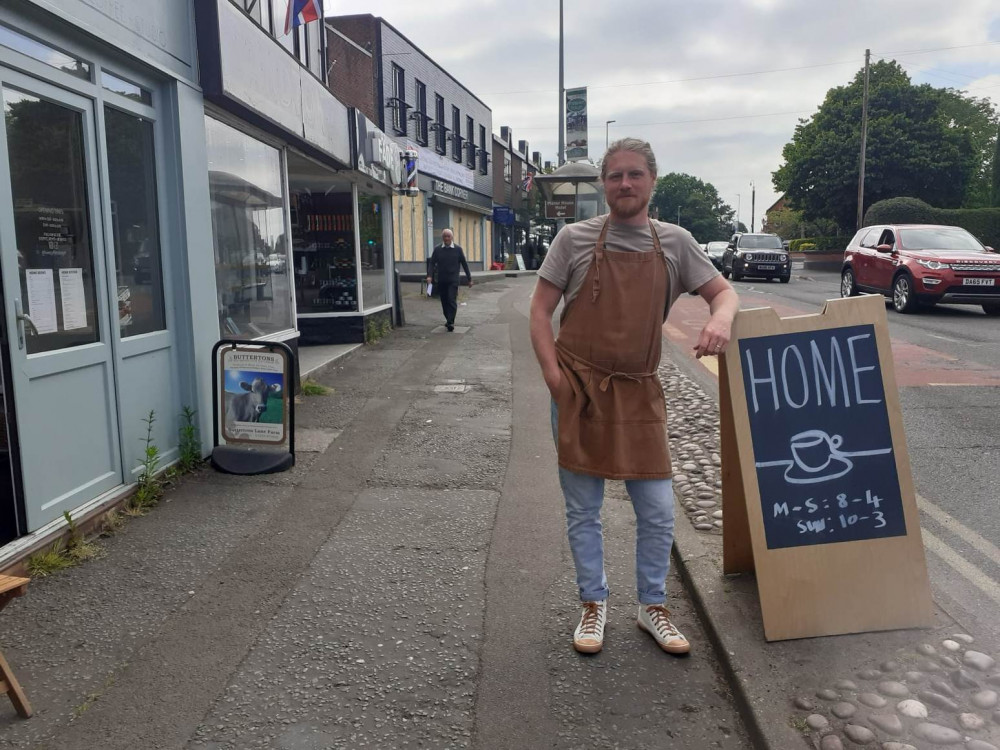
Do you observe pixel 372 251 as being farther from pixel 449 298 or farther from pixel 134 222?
pixel 134 222

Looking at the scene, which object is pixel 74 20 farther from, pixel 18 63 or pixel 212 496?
pixel 212 496

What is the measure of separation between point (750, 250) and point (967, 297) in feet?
48.5


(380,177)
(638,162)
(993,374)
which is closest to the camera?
(638,162)

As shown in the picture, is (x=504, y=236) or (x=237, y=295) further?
(x=504, y=236)

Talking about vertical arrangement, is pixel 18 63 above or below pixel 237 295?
above

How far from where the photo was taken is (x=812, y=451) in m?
3.39

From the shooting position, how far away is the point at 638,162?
124 inches

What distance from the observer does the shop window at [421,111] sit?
2819 centimetres

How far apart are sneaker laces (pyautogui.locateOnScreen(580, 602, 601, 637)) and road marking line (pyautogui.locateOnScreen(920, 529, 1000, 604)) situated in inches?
70.7

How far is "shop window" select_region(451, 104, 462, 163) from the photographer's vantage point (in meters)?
32.5

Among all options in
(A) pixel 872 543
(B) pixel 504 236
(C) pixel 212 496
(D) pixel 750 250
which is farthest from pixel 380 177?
(B) pixel 504 236

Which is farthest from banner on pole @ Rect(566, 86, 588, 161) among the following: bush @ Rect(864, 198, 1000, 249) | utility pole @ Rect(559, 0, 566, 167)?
bush @ Rect(864, 198, 1000, 249)

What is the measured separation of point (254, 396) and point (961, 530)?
15.2ft

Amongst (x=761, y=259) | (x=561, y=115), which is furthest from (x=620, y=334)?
(x=761, y=259)
